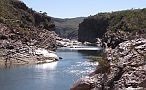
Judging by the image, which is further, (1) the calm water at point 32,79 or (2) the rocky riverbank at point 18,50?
(2) the rocky riverbank at point 18,50

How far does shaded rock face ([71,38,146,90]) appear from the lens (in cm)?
2178

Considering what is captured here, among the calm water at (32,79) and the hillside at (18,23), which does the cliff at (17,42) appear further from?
the calm water at (32,79)

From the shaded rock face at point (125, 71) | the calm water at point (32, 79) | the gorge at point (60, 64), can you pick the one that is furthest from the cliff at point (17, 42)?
the shaded rock face at point (125, 71)

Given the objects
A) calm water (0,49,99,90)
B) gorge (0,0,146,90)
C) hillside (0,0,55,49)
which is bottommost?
calm water (0,49,99,90)

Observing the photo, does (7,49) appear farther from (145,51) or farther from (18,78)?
(145,51)

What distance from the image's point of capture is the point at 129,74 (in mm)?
22297

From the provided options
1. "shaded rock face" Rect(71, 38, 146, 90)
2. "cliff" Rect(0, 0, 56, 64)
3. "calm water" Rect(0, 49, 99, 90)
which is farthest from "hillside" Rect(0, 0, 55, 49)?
"shaded rock face" Rect(71, 38, 146, 90)

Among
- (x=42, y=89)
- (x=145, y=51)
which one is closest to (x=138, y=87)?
(x=145, y=51)

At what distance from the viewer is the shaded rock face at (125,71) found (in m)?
21.8

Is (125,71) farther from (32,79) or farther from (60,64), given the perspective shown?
(60,64)

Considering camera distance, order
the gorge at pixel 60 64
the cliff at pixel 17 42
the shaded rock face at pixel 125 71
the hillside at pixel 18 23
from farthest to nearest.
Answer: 1. the hillside at pixel 18 23
2. the cliff at pixel 17 42
3. the gorge at pixel 60 64
4. the shaded rock face at pixel 125 71

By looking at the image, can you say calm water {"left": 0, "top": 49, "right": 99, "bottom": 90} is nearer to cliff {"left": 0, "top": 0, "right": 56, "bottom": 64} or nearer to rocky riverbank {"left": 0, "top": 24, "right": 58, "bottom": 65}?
rocky riverbank {"left": 0, "top": 24, "right": 58, "bottom": 65}

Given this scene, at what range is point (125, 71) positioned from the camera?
2283 cm

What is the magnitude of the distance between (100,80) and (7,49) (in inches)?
3557
